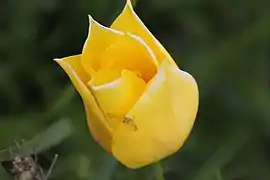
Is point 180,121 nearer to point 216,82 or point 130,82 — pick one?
point 130,82

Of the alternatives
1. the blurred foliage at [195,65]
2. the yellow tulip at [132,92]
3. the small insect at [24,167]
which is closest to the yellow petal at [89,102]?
the yellow tulip at [132,92]

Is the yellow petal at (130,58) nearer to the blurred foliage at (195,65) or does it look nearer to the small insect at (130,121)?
the small insect at (130,121)

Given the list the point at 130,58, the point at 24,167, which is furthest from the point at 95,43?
the point at 24,167

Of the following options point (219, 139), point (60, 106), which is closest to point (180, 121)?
point (60, 106)

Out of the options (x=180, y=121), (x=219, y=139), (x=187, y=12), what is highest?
(x=180, y=121)

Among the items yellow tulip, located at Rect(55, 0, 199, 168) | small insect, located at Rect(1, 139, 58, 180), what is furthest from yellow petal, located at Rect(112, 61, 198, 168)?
small insect, located at Rect(1, 139, 58, 180)

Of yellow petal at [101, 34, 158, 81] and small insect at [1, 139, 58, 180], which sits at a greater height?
yellow petal at [101, 34, 158, 81]

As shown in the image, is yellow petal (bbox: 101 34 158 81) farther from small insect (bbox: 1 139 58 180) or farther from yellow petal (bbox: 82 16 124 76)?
small insect (bbox: 1 139 58 180)
